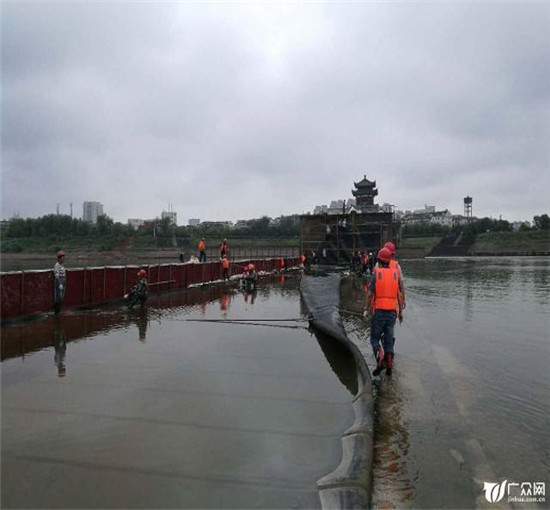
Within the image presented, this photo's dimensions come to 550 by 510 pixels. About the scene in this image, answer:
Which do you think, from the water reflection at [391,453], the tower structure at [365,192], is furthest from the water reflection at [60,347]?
the tower structure at [365,192]

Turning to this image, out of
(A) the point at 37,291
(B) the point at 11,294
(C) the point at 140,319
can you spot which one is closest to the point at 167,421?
(C) the point at 140,319

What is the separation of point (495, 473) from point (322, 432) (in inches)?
56.2

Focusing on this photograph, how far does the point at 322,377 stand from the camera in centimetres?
625

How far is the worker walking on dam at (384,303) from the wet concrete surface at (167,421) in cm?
78

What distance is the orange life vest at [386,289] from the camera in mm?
6066

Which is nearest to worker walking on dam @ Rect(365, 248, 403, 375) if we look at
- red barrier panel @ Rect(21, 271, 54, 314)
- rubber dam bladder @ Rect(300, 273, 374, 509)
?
rubber dam bladder @ Rect(300, 273, 374, 509)

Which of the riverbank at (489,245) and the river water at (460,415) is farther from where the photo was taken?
the riverbank at (489,245)

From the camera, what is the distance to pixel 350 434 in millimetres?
4004

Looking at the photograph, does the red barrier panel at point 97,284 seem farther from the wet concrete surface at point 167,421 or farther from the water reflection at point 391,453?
the water reflection at point 391,453

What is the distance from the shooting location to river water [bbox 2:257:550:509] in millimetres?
3322

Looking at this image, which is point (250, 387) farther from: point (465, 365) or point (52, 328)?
point (52, 328)

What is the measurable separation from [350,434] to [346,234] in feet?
122

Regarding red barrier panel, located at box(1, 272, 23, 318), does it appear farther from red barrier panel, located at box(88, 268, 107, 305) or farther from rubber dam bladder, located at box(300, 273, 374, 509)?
rubber dam bladder, located at box(300, 273, 374, 509)

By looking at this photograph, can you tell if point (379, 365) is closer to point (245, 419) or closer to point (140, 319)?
point (245, 419)
